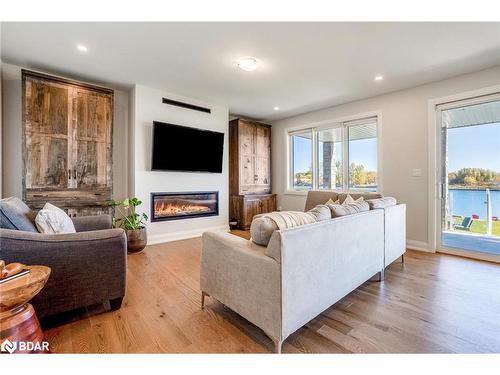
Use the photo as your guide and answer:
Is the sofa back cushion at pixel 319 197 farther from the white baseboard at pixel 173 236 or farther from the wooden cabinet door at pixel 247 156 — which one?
the white baseboard at pixel 173 236

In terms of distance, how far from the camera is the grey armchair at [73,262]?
1587mm

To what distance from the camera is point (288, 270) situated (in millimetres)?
→ 1361

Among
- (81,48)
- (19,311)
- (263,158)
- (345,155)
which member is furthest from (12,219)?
(345,155)

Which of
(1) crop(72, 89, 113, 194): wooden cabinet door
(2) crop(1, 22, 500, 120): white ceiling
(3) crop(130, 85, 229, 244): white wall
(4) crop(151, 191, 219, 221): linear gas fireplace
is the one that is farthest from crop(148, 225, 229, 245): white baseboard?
(2) crop(1, 22, 500, 120): white ceiling

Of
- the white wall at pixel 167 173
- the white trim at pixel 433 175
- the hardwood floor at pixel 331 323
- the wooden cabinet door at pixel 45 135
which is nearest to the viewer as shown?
the hardwood floor at pixel 331 323

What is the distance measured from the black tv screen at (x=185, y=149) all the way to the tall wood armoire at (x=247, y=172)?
578 millimetres

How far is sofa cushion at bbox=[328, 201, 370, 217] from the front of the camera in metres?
2.00

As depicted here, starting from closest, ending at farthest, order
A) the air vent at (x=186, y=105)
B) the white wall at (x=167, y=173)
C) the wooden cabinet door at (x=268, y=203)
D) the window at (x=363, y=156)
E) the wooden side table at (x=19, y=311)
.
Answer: the wooden side table at (x=19, y=311) → the white wall at (x=167, y=173) → the air vent at (x=186, y=105) → the window at (x=363, y=156) → the wooden cabinet door at (x=268, y=203)

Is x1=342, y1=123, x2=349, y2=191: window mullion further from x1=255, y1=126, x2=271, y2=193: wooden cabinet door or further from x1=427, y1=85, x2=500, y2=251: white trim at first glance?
x1=255, y1=126, x2=271, y2=193: wooden cabinet door

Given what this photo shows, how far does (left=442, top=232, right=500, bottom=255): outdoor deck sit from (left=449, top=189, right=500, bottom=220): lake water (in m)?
0.31

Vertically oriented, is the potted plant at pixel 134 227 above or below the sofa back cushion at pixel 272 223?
below

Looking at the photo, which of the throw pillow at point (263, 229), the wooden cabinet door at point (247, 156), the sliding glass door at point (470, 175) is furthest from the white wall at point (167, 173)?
the sliding glass door at point (470, 175)

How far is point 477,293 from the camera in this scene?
85.6 inches
